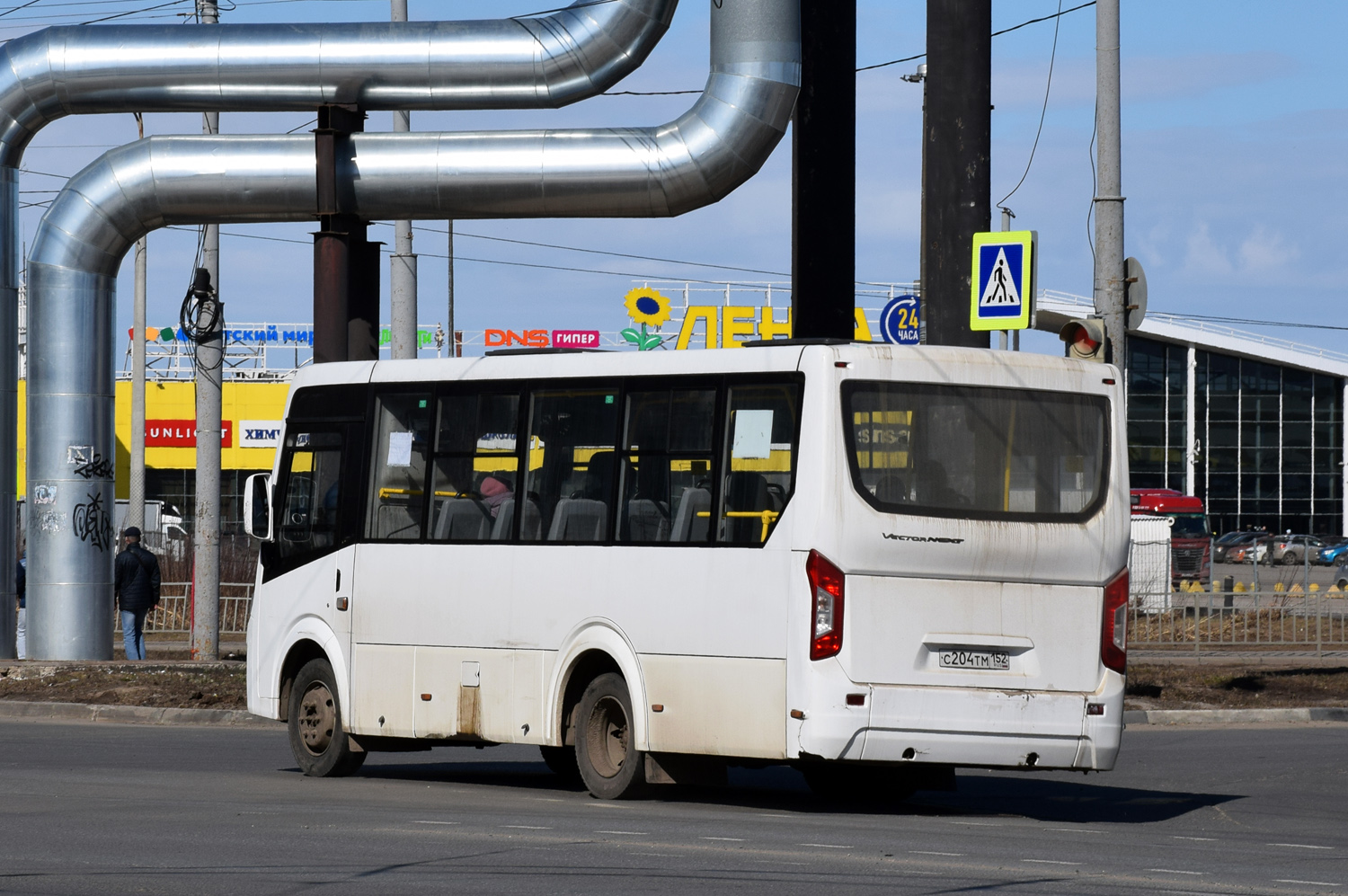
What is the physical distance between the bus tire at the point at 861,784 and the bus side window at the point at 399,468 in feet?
10.3

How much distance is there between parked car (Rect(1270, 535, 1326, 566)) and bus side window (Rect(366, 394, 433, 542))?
53.5 m

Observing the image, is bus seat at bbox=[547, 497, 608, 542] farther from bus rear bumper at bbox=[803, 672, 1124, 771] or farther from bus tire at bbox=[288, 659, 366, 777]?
bus tire at bbox=[288, 659, 366, 777]

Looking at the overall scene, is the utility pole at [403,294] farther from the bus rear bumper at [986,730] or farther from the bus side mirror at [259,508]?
the bus rear bumper at [986,730]

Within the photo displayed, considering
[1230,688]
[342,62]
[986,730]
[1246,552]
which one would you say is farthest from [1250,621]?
[1246,552]

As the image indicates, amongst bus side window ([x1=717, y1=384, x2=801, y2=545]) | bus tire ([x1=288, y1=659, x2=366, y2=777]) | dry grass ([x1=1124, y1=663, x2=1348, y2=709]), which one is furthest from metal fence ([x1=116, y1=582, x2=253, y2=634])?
bus side window ([x1=717, y1=384, x2=801, y2=545])

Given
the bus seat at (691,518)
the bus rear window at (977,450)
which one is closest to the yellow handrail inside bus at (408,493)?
the bus seat at (691,518)

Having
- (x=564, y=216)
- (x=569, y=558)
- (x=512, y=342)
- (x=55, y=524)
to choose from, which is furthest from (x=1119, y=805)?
(x=512, y=342)

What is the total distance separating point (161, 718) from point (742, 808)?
8822mm

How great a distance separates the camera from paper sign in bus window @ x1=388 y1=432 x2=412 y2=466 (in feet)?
42.4

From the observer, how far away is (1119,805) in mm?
12242

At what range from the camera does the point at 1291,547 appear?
6538cm

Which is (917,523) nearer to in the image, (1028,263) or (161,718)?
(1028,263)

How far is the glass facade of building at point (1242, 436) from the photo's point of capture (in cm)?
7806

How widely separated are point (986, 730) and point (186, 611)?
23.5 m
